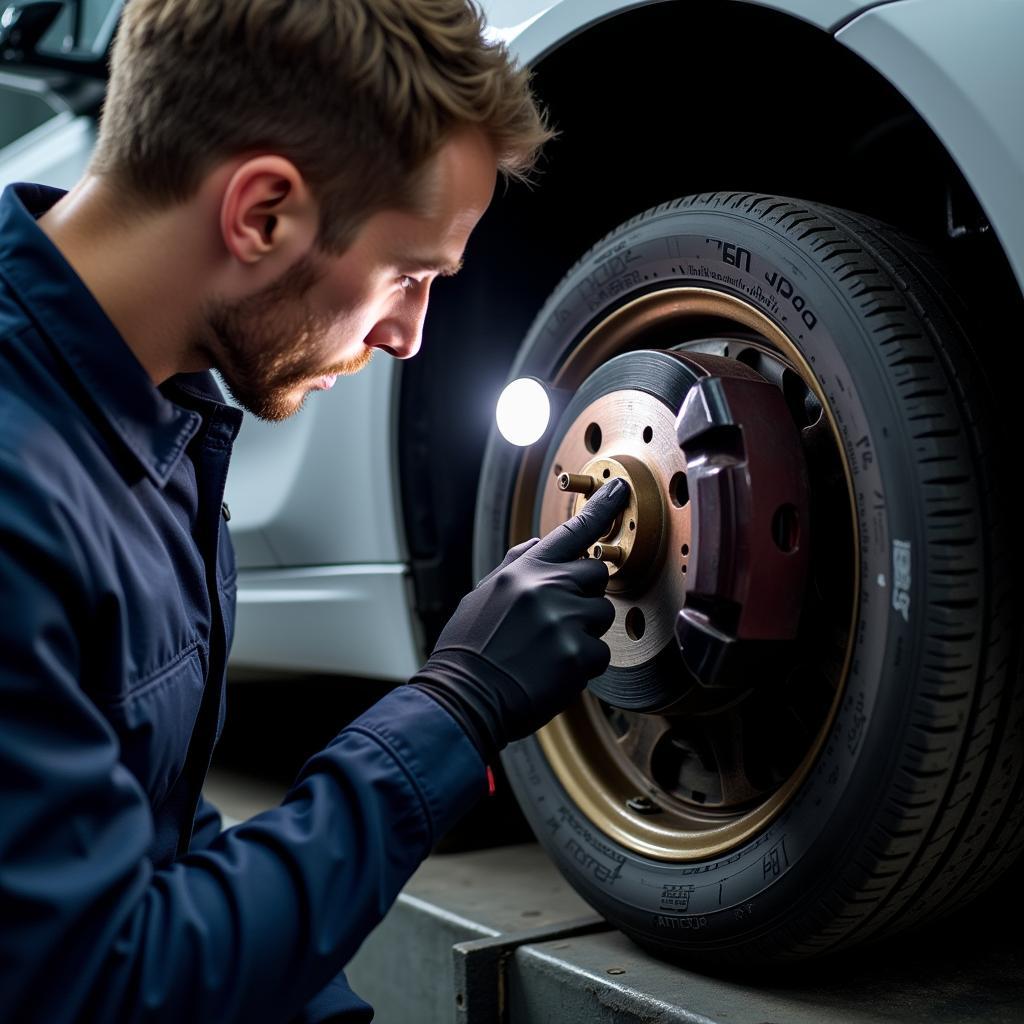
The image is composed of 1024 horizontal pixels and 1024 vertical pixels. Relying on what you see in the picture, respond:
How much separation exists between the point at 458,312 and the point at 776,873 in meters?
0.79

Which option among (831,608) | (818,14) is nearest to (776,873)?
(831,608)

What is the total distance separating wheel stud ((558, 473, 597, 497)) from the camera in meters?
1.03

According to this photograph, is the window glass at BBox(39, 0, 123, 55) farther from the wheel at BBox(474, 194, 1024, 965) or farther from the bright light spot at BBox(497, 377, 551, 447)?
the wheel at BBox(474, 194, 1024, 965)

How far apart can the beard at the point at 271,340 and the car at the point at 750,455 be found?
27cm

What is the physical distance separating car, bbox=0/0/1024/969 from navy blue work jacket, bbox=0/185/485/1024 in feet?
0.93

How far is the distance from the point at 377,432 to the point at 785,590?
2.02 feet

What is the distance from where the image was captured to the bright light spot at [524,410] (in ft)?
3.65

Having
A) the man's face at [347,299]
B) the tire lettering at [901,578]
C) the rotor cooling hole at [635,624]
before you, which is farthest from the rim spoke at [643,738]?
the man's face at [347,299]

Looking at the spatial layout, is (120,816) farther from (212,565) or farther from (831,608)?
(831,608)

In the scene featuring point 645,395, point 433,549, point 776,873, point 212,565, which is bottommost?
point 776,873

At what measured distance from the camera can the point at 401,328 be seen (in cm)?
100

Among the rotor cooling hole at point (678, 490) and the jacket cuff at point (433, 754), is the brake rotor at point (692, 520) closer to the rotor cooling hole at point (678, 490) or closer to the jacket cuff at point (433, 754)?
the rotor cooling hole at point (678, 490)

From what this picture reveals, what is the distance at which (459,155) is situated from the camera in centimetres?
93

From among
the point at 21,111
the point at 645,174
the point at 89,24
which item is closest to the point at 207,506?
the point at 645,174
